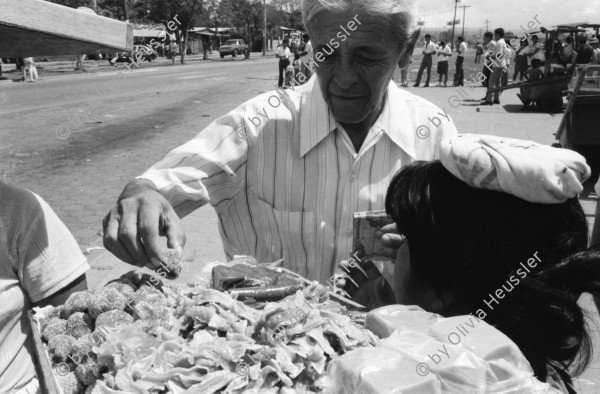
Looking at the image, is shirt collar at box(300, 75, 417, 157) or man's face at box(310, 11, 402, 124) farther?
shirt collar at box(300, 75, 417, 157)

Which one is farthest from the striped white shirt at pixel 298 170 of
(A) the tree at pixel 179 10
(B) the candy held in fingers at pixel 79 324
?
(A) the tree at pixel 179 10

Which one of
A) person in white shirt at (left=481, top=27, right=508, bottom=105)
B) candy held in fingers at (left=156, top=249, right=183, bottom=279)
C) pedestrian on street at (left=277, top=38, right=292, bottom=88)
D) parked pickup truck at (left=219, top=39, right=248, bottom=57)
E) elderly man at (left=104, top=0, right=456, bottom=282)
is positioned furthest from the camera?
parked pickup truck at (left=219, top=39, right=248, bottom=57)

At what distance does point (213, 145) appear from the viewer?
2139 mm

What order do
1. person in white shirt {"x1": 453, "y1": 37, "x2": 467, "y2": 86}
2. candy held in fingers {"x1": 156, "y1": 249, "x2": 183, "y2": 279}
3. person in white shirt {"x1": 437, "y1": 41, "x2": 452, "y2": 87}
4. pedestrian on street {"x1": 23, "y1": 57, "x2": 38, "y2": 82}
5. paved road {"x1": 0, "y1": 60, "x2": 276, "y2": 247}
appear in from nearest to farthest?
candy held in fingers {"x1": 156, "y1": 249, "x2": 183, "y2": 279} < paved road {"x1": 0, "y1": 60, "x2": 276, "y2": 247} < person in white shirt {"x1": 453, "y1": 37, "x2": 467, "y2": 86} < person in white shirt {"x1": 437, "y1": 41, "x2": 452, "y2": 87} < pedestrian on street {"x1": 23, "y1": 57, "x2": 38, "y2": 82}

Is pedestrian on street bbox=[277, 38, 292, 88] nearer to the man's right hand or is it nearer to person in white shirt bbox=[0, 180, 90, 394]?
person in white shirt bbox=[0, 180, 90, 394]

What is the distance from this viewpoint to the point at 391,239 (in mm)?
1952

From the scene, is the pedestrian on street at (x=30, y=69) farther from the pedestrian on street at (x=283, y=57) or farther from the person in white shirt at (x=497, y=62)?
the person in white shirt at (x=497, y=62)

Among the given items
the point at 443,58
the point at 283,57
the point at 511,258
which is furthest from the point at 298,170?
the point at 443,58

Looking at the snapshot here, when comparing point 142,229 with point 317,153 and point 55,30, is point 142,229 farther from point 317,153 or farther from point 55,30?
point 317,153

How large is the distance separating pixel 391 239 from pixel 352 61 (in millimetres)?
658

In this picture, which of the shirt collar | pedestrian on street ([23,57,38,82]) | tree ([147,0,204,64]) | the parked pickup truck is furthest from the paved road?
the parked pickup truck

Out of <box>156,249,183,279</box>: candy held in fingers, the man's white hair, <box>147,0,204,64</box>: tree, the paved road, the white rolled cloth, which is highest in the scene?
<box>147,0,204,64</box>: tree

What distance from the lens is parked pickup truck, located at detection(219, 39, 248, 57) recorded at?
174ft

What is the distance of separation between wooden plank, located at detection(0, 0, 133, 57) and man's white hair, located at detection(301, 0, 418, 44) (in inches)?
29.8
